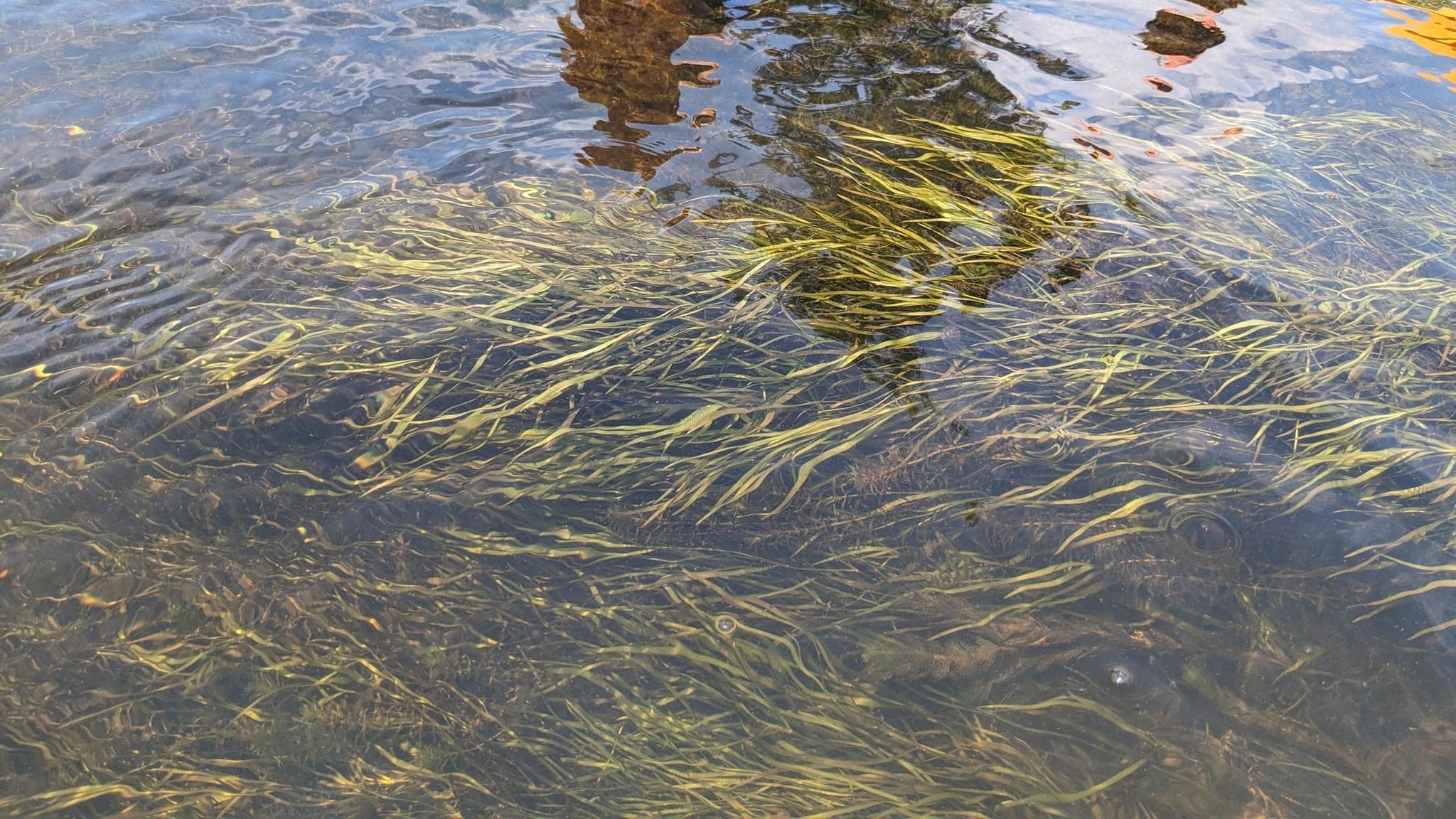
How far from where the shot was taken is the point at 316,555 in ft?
7.14

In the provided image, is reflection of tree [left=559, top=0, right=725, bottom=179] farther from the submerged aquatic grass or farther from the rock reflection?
the rock reflection

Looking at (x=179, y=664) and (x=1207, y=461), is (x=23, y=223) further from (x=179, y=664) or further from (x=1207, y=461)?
(x=1207, y=461)

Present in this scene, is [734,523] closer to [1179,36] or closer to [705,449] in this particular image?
[705,449]

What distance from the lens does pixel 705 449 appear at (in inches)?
97.0

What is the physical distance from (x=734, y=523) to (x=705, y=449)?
270 millimetres

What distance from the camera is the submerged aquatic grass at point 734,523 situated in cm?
185

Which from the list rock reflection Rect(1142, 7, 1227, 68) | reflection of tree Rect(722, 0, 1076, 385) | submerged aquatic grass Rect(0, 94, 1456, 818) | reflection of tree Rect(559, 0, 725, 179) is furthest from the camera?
rock reflection Rect(1142, 7, 1227, 68)

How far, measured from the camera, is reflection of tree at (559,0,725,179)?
3.79 metres

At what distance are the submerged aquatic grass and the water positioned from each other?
0.01 m

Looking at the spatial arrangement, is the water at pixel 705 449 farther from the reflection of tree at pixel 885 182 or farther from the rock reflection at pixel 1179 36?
the rock reflection at pixel 1179 36

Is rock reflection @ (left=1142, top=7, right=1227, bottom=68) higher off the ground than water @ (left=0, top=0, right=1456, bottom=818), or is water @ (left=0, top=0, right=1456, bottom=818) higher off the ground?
rock reflection @ (left=1142, top=7, right=1227, bottom=68)

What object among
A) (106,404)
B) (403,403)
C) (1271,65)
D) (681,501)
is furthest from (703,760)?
(1271,65)

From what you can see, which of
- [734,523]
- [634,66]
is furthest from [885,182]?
[734,523]

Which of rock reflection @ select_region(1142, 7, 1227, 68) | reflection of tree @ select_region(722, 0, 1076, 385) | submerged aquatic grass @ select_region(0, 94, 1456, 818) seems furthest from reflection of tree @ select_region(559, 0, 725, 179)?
rock reflection @ select_region(1142, 7, 1227, 68)
